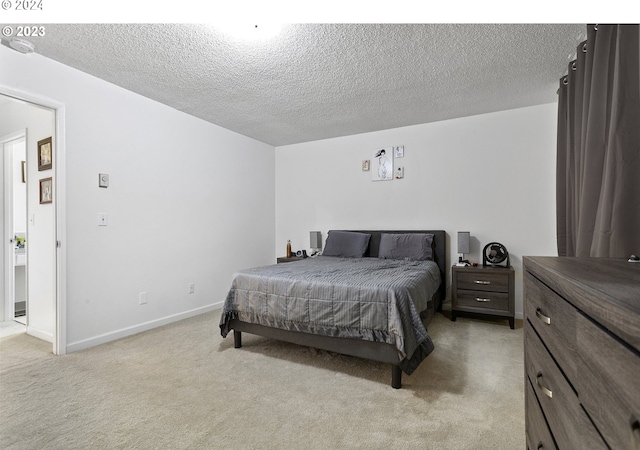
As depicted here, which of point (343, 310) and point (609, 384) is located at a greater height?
point (609, 384)

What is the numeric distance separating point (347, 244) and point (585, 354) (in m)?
3.59

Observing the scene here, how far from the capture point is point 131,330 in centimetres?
302

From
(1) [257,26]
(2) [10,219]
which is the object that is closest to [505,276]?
(1) [257,26]

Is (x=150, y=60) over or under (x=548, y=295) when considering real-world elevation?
over

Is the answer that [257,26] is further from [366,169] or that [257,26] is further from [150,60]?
[366,169]

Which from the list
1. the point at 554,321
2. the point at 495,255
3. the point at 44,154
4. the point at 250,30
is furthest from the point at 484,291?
the point at 44,154

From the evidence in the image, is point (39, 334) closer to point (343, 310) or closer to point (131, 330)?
point (131, 330)

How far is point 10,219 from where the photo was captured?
11.6 feet

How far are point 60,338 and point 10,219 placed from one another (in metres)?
2.09

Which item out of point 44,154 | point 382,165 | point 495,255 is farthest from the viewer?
point 382,165

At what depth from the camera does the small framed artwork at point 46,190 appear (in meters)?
2.94

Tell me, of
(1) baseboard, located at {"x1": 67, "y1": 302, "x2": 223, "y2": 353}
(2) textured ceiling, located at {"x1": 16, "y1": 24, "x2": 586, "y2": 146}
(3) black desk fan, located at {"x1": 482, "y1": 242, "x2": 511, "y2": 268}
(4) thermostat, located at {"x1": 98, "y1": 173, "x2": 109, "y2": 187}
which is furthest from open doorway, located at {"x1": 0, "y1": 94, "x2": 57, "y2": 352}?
(3) black desk fan, located at {"x1": 482, "y1": 242, "x2": 511, "y2": 268}

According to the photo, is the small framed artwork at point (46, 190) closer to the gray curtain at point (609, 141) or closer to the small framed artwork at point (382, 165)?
the small framed artwork at point (382, 165)

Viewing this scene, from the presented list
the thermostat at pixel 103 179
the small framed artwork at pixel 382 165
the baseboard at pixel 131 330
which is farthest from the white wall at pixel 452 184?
the thermostat at pixel 103 179
